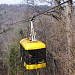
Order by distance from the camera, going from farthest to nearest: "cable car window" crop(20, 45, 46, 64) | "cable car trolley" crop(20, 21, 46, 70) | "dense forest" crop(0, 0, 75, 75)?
"dense forest" crop(0, 0, 75, 75) < "cable car window" crop(20, 45, 46, 64) < "cable car trolley" crop(20, 21, 46, 70)

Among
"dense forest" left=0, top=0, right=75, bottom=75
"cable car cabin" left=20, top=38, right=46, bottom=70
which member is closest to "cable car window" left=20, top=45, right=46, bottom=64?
"cable car cabin" left=20, top=38, right=46, bottom=70

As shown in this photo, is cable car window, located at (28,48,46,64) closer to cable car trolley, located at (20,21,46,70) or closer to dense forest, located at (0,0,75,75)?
cable car trolley, located at (20,21,46,70)

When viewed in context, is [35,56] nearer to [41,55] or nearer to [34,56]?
[34,56]

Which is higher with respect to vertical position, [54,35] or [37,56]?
[37,56]

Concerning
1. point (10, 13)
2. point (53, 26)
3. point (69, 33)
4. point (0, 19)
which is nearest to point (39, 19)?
point (53, 26)

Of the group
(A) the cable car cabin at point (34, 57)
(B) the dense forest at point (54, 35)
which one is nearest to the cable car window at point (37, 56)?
(A) the cable car cabin at point (34, 57)

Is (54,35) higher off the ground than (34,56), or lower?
lower

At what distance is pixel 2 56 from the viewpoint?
44.0 meters

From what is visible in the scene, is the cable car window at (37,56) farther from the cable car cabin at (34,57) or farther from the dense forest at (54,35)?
the dense forest at (54,35)

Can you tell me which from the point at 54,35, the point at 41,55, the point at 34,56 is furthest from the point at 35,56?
the point at 54,35

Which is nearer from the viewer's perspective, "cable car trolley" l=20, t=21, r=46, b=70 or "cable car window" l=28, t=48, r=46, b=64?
"cable car trolley" l=20, t=21, r=46, b=70

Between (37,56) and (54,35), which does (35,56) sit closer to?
(37,56)

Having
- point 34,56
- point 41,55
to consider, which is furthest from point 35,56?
point 41,55

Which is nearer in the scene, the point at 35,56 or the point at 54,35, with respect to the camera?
the point at 35,56
